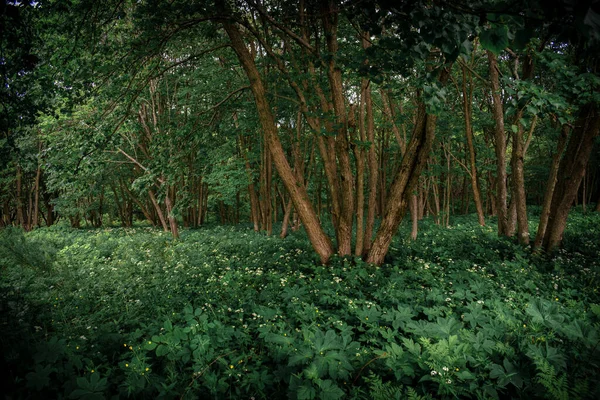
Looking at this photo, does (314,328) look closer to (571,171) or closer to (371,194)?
(371,194)

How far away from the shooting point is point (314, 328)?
371 centimetres

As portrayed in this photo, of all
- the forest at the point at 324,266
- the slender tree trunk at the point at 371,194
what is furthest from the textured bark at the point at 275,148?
the slender tree trunk at the point at 371,194

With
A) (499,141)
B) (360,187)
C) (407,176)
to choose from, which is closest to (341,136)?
(360,187)

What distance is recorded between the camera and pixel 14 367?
2771mm

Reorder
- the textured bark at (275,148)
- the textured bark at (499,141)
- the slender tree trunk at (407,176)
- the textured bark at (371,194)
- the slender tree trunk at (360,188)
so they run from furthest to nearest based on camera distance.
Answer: the textured bark at (499,141), the textured bark at (371,194), the slender tree trunk at (360,188), the textured bark at (275,148), the slender tree trunk at (407,176)

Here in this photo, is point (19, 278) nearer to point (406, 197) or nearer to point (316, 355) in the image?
Result: point (316, 355)

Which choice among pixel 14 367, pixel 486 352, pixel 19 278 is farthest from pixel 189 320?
pixel 19 278

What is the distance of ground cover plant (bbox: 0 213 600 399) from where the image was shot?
270 centimetres

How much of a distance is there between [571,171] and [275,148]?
20.9ft

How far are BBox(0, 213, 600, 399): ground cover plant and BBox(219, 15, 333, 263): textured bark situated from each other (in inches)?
21.2

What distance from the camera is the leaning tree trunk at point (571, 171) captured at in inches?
237

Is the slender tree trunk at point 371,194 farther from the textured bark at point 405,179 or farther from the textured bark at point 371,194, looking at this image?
the textured bark at point 405,179

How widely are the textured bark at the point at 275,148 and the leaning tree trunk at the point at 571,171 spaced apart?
17.0 ft

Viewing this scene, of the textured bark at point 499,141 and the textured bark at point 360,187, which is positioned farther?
the textured bark at point 499,141
